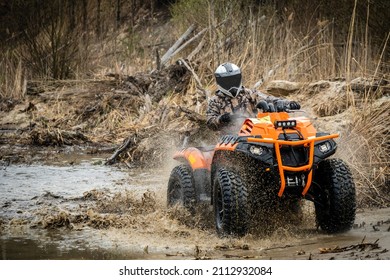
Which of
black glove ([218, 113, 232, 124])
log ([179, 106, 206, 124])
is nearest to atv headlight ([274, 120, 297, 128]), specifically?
black glove ([218, 113, 232, 124])

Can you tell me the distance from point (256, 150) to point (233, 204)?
421 millimetres

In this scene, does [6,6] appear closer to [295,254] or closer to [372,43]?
[372,43]

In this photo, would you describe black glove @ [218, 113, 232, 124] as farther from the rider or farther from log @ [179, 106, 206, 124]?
log @ [179, 106, 206, 124]

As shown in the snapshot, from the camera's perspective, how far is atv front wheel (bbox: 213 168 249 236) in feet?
20.3

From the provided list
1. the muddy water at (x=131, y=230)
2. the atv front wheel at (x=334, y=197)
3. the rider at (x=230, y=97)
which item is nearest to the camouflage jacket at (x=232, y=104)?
the rider at (x=230, y=97)

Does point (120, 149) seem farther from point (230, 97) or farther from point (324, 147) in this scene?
point (324, 147)

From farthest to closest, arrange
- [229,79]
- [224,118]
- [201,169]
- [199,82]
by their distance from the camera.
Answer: [199,82] < [229,79] < [201,169] < [224,118]

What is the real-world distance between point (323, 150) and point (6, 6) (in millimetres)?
12093

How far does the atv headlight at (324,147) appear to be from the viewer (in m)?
6.23

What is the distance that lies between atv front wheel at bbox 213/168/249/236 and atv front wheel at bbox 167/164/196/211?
31.0 inches

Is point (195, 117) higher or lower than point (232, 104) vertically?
lower

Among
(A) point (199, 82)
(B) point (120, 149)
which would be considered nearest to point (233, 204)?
(B) point (120, 149)

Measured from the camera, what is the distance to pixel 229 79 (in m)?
7.48

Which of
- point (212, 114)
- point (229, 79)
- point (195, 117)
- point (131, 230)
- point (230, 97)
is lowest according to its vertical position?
point (131, 230)
